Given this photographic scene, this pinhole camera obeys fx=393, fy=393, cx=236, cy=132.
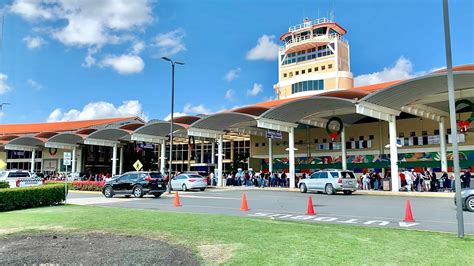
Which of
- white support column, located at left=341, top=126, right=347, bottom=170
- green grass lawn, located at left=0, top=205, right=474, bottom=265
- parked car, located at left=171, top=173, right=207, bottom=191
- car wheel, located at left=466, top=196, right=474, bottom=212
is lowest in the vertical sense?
green grass lawn, located at left=0, top=205, right=474, bottom=265

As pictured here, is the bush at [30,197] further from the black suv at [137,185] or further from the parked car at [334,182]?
the parked car at [334,182]

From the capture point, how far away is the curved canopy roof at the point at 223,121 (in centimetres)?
3572

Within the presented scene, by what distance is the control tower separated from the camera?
66.5 m

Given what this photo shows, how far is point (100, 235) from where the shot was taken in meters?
9.50

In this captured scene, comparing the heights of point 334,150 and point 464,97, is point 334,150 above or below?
below

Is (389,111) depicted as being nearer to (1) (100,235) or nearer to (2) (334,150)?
(2) (334,150)

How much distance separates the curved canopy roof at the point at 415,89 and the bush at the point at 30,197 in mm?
20164

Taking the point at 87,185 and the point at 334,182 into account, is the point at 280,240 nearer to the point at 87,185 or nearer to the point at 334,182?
the point at 334,182

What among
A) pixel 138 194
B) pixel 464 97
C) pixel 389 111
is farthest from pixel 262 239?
pixel 464 97

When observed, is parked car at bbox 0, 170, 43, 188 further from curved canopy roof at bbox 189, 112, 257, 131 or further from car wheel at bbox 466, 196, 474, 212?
car wheel at bbox 466, 196, 474, 212

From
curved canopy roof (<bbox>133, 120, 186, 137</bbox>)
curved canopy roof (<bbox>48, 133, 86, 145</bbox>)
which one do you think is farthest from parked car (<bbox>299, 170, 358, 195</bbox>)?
curved canopy roof (<bbox>48, 133, 86, 145</bbox>)

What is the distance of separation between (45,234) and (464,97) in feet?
95.6

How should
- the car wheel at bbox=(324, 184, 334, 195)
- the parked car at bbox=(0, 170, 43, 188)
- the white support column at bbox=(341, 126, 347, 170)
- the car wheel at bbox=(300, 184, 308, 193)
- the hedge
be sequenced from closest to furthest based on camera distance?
the car wheel at bbox=(324, 184, 334, 195) → the parked car at bbox=(0, 170, 43, 188) → the car wheel at bbox=(300, 184, 308, 193) → the hedge → the white support column at bbox=(341, 126, 347, 170)

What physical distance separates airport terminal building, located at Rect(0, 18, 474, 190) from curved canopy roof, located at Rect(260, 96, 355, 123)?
0.08m
